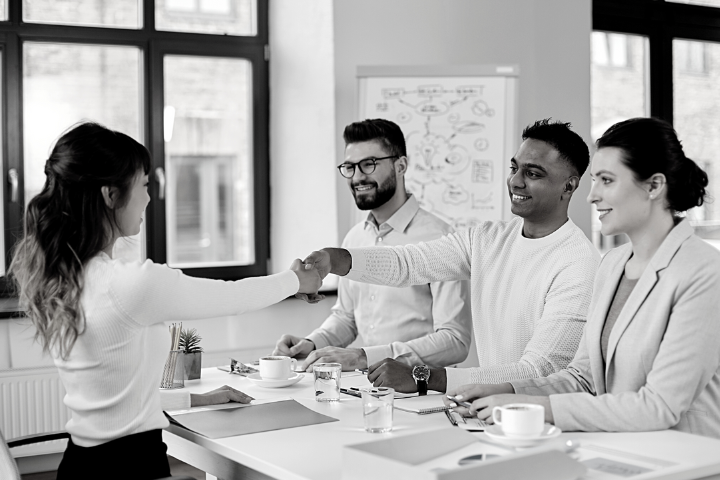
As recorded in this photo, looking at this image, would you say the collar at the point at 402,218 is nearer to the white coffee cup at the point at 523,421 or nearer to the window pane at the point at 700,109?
the white coffee cup at the point at 523,421

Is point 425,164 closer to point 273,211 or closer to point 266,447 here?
point 273,211

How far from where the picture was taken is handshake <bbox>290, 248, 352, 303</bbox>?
2549mm

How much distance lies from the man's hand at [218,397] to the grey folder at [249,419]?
2.1 inches

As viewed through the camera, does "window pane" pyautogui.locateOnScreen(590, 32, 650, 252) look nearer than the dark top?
No

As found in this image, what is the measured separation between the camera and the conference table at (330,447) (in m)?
1.63

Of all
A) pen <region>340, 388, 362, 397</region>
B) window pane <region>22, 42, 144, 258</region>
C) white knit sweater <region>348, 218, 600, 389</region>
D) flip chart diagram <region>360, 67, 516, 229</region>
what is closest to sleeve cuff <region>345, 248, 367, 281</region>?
white knit sweater <region>348, 218, 600, 389</region>

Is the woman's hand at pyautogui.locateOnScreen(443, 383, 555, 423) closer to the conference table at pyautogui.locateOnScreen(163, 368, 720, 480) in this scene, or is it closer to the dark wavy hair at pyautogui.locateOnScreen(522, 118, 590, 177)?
the conference table at pyautogui.locateOnScreen(163, 368, 720, 480)

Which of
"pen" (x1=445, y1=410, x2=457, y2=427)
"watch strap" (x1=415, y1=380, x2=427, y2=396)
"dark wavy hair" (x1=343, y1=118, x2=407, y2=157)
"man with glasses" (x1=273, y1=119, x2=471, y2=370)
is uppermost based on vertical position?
"dark wavy hair" (x1=343, y1=118, x2=407, y2=157)

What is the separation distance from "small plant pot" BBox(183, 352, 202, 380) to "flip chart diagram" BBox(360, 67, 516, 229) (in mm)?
2104

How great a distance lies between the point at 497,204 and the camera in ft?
14.5

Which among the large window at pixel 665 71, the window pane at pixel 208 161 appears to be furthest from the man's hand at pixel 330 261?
the large window at pixel 665 71

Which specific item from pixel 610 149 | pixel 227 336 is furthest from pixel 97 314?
pixel 227 336

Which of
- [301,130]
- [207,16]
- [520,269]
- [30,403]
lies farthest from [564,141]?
[30,403]

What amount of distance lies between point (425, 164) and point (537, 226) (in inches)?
71.1
